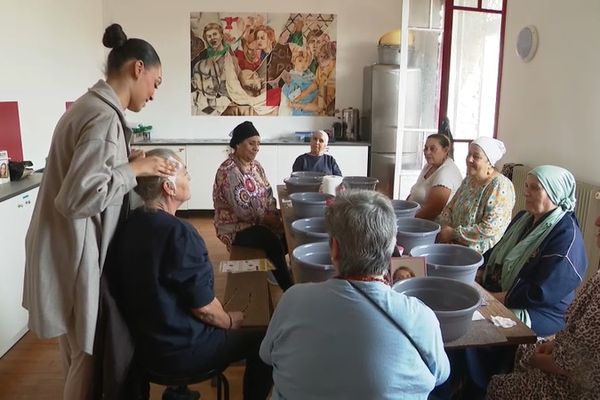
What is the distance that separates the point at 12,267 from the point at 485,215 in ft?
8.18

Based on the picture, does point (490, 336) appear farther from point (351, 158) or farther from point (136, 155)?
point (351, 158)

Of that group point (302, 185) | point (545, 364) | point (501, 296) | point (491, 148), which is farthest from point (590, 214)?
point (545, 364)

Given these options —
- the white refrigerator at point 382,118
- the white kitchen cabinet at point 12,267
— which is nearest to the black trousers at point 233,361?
the white kitchen cabinet at point 12,267

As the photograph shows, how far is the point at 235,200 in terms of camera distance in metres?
3.15

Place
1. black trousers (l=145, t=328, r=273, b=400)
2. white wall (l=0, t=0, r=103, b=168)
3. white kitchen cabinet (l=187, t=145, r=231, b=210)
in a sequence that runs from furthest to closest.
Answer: white kitchen cabinet (l=187, t=145, r=231, b=210)
white wall (l=0, t=0, r=103, b=168)
black trousers (l=145, t=328, r=273, b=400)

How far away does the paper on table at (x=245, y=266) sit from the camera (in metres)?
2.49

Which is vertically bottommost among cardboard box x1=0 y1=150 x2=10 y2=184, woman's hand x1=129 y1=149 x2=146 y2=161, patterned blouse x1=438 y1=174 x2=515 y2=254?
patterned blouse x1=438 y1=174 x2=515 y2=254

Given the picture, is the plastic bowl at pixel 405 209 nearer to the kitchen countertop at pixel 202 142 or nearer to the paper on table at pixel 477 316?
the paper on table at pixel 477 316

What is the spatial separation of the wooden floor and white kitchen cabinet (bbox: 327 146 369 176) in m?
3.56

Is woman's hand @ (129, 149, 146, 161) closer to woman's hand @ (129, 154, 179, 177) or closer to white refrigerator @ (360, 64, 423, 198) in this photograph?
woman's hand @ (129, 154, 179, 177)

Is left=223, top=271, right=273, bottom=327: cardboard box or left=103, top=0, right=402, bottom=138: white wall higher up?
left=103, top=0, right=402, bottom=138: white wall

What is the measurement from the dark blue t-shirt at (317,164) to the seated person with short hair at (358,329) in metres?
2.93

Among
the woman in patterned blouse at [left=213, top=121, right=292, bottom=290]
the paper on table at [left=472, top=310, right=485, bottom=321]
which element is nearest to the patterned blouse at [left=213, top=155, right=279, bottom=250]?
the woman in patterned blouse at [left=213, top=121, right=292, bottom=290]

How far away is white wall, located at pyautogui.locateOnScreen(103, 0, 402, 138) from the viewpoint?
6156mm
